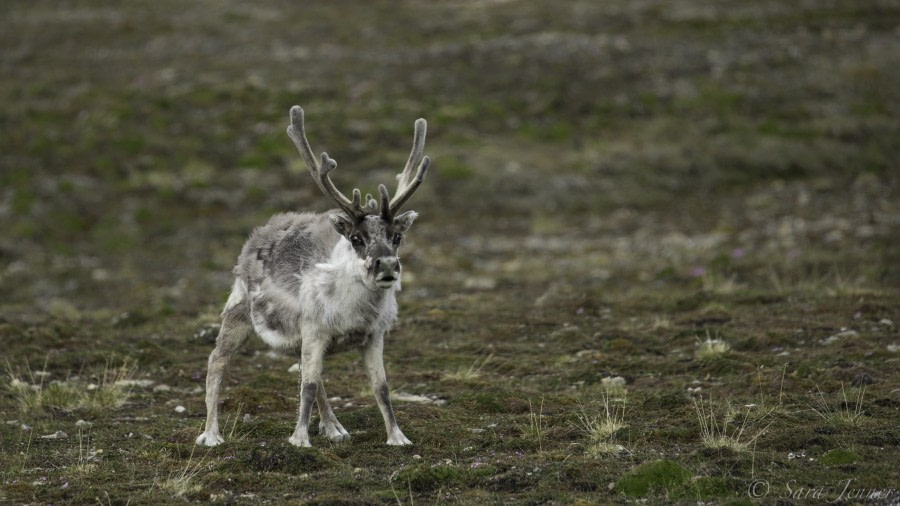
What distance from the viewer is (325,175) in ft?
33.3

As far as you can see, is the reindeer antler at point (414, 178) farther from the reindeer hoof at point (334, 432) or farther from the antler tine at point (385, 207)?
the reindeer hoof at point (334, 432)

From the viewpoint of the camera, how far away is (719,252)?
23.7 meters

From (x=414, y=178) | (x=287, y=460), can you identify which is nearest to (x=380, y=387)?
(x=287, y=460)

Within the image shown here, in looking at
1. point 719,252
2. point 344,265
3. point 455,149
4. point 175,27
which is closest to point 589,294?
point 719,252

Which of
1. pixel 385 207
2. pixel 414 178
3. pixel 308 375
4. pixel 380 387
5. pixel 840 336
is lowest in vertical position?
pixel 840 336

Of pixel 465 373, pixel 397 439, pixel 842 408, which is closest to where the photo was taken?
pixel 397 439

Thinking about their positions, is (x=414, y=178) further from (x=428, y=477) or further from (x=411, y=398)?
(x=411, y=398)

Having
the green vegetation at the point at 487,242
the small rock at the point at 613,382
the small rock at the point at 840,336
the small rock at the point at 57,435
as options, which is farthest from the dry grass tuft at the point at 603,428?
the small rock at the point at 57,435

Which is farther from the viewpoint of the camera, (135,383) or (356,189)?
(135,383)

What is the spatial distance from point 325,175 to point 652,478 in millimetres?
4458

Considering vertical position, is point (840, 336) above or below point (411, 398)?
below

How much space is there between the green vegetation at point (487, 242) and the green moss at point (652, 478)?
26 mm

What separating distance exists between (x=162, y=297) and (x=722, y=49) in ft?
90.9

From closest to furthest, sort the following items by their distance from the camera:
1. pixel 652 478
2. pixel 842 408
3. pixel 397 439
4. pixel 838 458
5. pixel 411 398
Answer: pixel 652 478 < pixel 838 458 < pixel 397 439 < pixel 842 408 < pixel 411 398
